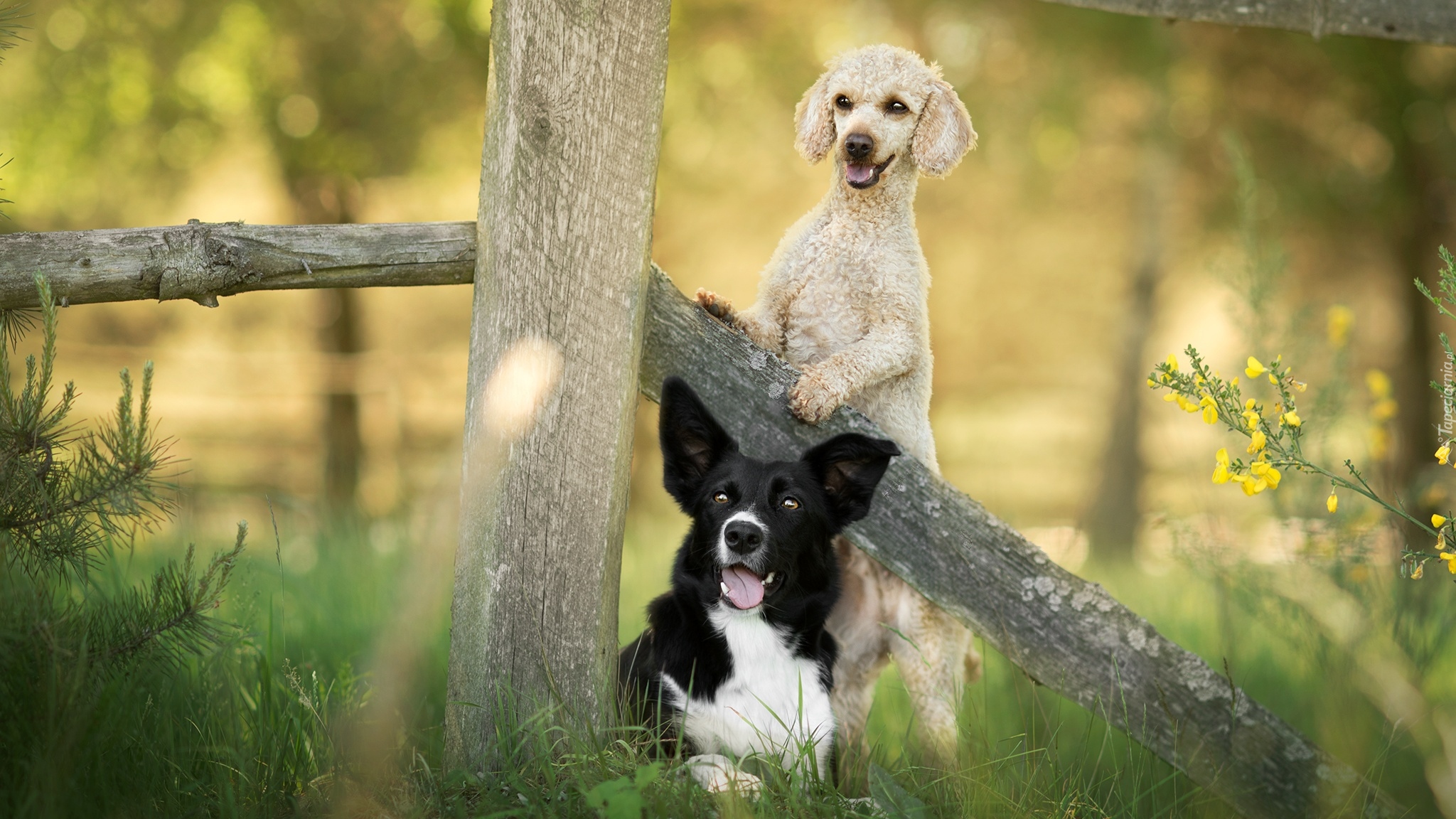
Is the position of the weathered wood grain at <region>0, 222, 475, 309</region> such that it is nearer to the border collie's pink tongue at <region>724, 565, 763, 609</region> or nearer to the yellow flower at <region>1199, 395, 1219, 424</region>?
the border collie's pink tongue at <region>724, 565, 763, 609</region>

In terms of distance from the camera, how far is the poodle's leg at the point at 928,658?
271cm

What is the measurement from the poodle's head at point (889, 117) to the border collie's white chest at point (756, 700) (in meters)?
1.24

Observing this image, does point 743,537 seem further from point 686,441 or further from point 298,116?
point 298,116

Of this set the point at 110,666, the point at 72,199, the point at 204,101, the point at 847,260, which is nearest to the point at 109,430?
the point at 110,666

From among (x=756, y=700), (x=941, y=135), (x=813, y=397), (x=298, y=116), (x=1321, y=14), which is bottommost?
(x=756, y=700)

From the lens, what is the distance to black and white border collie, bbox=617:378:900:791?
98.8 inches

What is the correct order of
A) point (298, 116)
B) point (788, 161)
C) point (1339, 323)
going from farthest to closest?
point (788, 161) → point (298, 116) → point (1339, 323)

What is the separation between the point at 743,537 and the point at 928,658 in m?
0.70

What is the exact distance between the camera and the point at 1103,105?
32.9 ft

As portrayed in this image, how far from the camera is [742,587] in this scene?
2535 millimetres

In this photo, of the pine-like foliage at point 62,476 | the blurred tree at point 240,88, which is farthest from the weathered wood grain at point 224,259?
the blurred tree at point 240,88

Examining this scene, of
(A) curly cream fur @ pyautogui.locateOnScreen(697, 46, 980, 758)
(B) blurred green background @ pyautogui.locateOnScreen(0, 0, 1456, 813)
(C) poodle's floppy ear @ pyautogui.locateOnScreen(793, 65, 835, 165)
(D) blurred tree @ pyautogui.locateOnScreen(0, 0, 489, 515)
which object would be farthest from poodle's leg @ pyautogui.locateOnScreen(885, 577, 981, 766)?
(D) blurred tree @ pyautogui.locateOnScreen(0, 0, 489, 515)

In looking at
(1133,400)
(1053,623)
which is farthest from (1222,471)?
(1133,400)

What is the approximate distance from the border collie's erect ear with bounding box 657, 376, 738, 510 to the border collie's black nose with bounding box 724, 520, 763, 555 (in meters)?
0.22
